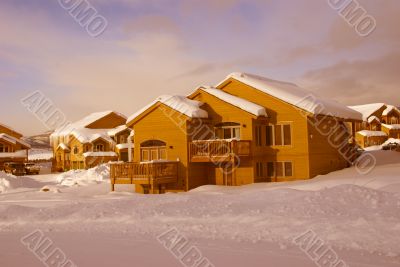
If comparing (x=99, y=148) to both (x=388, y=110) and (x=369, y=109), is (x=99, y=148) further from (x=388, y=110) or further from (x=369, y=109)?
(x=388, y=110)

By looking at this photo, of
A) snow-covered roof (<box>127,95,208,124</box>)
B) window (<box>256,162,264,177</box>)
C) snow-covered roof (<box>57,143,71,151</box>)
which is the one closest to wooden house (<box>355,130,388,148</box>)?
window (<box>256,162,264,177</box>)

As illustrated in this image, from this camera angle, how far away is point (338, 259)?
8578mm

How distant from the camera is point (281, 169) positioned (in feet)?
84.3

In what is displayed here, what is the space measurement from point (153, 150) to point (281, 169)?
26.7ft

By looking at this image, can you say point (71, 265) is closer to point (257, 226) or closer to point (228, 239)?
point (228, 239)

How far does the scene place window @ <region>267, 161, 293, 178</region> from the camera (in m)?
25.5

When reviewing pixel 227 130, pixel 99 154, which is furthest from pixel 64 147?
pixel 227 130

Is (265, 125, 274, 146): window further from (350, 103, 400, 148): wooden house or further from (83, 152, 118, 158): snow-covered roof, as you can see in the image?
(350, 103, 400, 148): wooden house

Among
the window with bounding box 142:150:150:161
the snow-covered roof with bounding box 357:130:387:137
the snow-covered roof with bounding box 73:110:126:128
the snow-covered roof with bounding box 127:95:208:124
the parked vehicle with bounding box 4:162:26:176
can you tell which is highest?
the snow-covered roof with bounding box 73:110:126:128

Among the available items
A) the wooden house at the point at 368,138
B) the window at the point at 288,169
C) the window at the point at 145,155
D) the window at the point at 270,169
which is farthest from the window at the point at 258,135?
the wooden house at the point at 368,138

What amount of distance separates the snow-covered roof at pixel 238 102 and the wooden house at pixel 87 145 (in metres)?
30.1

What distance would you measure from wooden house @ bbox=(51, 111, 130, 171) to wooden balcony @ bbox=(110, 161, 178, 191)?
3060 centimetres

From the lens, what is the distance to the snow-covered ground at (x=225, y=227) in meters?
8.96

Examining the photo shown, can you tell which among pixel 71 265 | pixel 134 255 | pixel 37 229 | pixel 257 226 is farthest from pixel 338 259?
pixel 37 229
